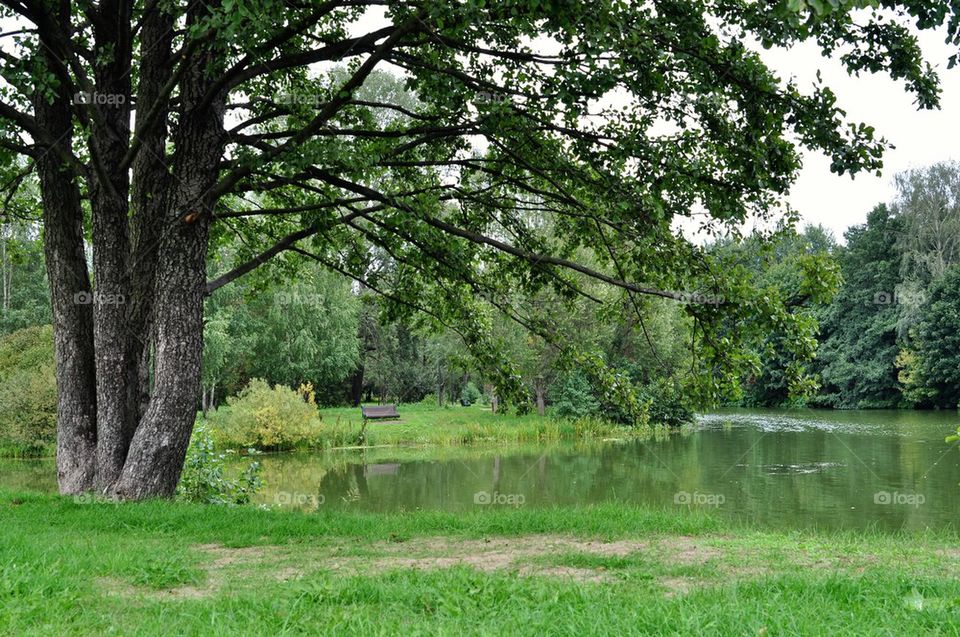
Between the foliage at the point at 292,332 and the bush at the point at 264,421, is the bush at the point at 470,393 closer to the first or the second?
the foliage at the point at 292,332

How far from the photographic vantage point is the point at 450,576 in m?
4.79

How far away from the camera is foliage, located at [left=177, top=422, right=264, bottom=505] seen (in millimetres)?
10859

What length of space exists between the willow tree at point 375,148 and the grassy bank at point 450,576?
6.05 ft

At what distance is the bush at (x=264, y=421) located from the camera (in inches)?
1041

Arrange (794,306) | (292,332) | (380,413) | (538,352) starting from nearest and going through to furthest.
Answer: (794,306), (538,352), (380,413), (292,332)

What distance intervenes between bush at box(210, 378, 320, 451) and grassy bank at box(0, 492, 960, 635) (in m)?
18.5

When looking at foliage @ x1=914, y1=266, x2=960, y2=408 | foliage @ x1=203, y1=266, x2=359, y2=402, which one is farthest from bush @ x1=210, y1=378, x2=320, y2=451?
foliage @ x1=914, y1=266, x2=960, y2=408

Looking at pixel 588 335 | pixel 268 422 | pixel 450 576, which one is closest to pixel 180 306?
pixel 450 576

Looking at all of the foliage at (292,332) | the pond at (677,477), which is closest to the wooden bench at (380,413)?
the foliage at (292,332)

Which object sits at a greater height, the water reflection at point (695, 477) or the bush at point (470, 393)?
the bush at point (470, 393)

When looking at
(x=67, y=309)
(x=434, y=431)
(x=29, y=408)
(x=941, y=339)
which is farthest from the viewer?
(x=941, y=339)

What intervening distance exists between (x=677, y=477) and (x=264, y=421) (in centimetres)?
1446

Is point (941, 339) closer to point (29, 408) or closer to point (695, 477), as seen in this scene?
point (695, 477)

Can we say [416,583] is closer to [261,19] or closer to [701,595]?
[701,595]
